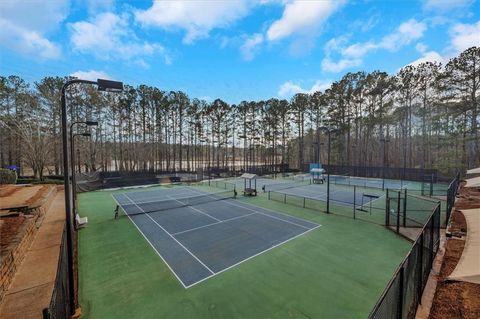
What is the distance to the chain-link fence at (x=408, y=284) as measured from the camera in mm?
3464

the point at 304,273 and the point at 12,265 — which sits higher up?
the point at 12,265

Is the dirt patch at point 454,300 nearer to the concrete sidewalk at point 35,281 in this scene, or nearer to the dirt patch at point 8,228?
the concrete sidewalk at point 35,281

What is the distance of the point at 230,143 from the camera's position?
52625 mm

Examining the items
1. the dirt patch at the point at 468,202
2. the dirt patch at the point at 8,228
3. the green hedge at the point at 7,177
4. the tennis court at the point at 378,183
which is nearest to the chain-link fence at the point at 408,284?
the dirt patch at the point at 468,202

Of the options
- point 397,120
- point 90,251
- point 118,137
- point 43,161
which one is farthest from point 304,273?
point 397,120

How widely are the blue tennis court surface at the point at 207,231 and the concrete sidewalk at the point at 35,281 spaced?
3747mm

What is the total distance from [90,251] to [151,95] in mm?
36612

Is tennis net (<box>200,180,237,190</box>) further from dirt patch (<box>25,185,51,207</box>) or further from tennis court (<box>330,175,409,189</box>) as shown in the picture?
dirt patch (<box>25,185,51,207</box>)

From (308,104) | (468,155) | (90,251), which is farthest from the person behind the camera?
(308,104)

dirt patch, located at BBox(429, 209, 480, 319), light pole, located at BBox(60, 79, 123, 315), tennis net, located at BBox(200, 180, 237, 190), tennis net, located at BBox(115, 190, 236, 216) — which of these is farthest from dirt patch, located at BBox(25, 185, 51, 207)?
dirt patch, located at BBox(429, 209, 480, 319)

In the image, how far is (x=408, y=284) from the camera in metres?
4.92

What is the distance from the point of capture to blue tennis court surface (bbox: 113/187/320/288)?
9.15 m

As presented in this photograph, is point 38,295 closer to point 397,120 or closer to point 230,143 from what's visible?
point 230,143

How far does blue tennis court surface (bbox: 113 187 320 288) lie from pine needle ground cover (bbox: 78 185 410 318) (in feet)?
1.84
